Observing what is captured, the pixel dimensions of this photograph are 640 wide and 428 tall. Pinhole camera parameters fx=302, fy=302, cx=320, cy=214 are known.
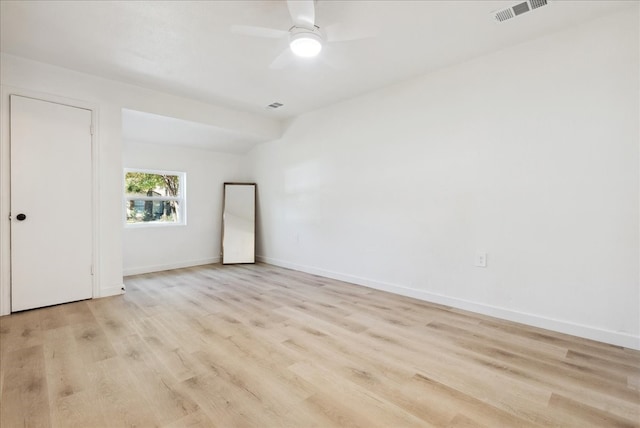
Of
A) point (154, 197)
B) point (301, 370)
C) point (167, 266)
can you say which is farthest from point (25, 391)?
point (154, 197)

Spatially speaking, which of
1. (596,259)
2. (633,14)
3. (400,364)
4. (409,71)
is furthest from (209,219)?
(633,14)

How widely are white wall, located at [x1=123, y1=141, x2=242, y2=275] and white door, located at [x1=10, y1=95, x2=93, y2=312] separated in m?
1.30

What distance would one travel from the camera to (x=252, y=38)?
2.56m

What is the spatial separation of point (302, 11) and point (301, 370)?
7.53 ft

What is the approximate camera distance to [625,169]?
2213 millimetres

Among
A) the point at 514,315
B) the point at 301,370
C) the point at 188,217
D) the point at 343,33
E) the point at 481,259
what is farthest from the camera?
the point at 188,217

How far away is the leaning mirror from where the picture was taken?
5477 millimetres

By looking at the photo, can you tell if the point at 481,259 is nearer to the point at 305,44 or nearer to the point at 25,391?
the point at 305,44

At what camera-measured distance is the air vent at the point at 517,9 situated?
213 centimetres

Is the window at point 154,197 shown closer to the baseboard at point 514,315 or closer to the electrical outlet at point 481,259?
the baseboard at point 514,315

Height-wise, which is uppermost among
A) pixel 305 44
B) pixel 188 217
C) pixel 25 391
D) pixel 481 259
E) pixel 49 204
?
pixel 305 44

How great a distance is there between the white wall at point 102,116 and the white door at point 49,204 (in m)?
0.07

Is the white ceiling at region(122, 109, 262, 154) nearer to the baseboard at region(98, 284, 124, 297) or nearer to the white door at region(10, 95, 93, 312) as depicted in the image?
the white door at region(10, 95, 93, 312)

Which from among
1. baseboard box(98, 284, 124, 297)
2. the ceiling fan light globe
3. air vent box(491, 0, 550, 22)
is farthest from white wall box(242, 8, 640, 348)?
baseboard box(98, 284, 124, 297)
